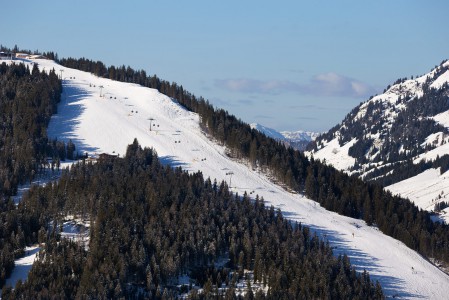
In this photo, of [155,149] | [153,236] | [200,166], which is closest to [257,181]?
[200,166]

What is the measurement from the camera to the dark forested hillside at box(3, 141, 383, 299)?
Answer: 368 feet

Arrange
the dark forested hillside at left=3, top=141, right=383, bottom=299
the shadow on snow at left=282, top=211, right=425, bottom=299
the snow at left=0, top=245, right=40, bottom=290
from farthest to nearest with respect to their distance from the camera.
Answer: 1. the shadow on snow at left=282, top=211, right=425, bottom=299
2. the snow at left=0, top=245, right=40, bottom=290
3. the dark forested hillside at left=3, top=141, right=383, bottom=299

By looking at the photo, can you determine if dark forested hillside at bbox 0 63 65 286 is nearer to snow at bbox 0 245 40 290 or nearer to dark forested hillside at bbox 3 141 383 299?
snow at bbox 0 245 40 290

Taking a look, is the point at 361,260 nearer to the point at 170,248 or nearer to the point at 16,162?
the point at 170,248

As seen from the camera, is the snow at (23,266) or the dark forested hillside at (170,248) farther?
the snow at (23,266)

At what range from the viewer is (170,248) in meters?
123

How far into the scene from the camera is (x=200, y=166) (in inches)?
7377

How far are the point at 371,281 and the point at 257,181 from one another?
5798 cm

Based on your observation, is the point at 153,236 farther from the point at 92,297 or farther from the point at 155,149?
the point at 155,149

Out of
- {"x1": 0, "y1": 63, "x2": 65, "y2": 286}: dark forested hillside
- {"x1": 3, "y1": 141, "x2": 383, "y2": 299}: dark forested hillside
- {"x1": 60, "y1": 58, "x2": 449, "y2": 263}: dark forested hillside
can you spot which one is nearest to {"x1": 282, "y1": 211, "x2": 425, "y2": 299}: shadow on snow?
{"x1": 3, "y1": 141, "x2": 383, "y2": 299}: dark forested hillside

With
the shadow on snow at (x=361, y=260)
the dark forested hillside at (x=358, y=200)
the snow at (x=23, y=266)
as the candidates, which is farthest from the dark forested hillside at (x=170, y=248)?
the dark forested hillside at (x=358, y=200)

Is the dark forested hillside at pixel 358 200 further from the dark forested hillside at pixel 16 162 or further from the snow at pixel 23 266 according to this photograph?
the snow at pixel 23 266

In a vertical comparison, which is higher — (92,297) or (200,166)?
(200,166)

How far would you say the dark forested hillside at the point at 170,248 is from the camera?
11231 centimetres
